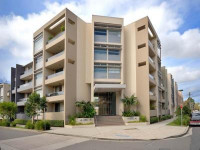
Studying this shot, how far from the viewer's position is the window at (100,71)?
90.5 ft

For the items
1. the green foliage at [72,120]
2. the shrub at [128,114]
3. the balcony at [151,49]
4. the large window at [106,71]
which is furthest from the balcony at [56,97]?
the balcony at [151,49]

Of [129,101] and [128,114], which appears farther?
[129,101]

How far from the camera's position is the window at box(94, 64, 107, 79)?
27.6 metres

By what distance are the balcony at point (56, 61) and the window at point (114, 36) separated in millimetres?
7763

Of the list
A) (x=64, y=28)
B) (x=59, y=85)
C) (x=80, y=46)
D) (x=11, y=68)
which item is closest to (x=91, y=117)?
(x=59, y=85)

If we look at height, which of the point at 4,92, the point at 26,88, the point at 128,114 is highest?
the point at 26,88

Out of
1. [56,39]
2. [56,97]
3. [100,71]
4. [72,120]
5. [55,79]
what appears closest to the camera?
[72,120]

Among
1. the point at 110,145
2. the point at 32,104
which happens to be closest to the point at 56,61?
the point at 32,104

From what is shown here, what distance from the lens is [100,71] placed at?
2777 centimetres

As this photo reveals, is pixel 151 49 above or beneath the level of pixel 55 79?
above

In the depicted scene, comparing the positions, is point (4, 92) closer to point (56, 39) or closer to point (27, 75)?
point (27, 75)

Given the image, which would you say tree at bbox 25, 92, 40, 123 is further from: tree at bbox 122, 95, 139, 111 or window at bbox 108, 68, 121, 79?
tree at bbox 122, 95, 139, 111

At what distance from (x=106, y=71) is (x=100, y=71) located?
0.91m

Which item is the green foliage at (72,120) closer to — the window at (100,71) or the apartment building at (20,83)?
the window at (100,71)
